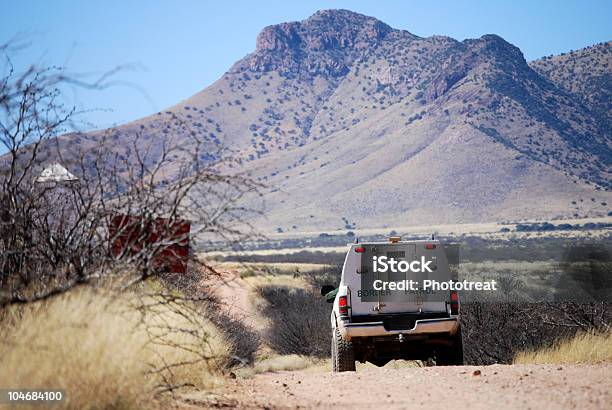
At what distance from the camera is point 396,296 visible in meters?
13.3

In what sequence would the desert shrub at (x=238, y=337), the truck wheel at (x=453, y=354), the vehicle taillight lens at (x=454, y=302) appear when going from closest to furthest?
the vehicle taillight lens at (x=454, y=302), the truck wheel at (x=453, y=354), the desert shrub at (x=238, y=337)

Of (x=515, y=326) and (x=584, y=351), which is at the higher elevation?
(x=584, y=351)

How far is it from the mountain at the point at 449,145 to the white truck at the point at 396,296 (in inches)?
3561

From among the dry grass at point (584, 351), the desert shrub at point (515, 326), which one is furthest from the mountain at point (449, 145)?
the dry grass at point (584, 351)

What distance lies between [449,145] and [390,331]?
A: 129317mm

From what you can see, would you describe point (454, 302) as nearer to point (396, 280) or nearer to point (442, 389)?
point (396, 280)

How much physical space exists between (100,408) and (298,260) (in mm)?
77255

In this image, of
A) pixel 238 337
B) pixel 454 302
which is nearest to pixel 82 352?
pixel 454 302

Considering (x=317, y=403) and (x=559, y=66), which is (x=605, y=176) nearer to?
(x=559, y=66)

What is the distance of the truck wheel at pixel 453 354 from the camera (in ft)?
45.3

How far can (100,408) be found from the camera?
739 centimetres

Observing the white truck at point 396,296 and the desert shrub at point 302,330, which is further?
the desert shrub at point 302,330

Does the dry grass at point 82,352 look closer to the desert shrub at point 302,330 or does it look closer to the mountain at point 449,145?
the desert shrub at point 302,330

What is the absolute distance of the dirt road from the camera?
9477 millimetres
